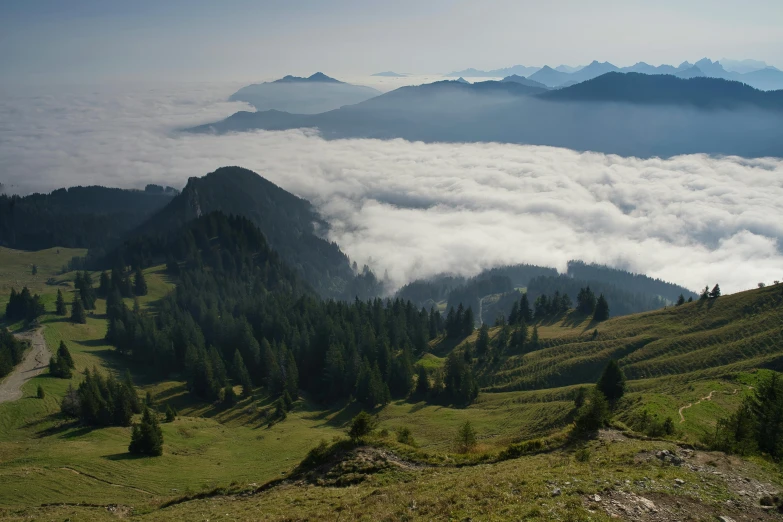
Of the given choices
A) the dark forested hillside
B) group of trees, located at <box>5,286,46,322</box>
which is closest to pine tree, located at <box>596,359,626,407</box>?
the dark forested hillside

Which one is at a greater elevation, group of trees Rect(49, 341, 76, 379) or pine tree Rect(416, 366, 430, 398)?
group of trees Rect(49, 341, 76, 379)

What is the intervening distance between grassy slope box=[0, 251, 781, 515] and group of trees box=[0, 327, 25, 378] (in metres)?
9.42

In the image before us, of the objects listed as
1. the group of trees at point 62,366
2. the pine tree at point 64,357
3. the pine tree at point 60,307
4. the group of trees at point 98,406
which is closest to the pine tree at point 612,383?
the group of trees at point 98,406

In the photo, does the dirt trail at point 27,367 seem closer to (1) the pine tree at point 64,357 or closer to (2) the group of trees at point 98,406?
(1) the pine tree at point 64,357

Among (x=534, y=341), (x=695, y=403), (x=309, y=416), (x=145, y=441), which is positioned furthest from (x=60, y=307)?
(x=695, y=403)

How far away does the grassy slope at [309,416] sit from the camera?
175 feet

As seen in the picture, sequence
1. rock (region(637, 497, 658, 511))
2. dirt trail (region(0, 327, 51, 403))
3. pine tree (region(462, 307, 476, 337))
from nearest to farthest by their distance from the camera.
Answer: rock (region(637, 497, 658, 511)) → dirt trail (region(0, 327, 51, 403)) → pine tree (region(462, 307, 476, 337))

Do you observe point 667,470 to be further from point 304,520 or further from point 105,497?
point 105,497

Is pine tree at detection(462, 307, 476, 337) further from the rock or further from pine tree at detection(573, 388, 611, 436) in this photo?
the rock

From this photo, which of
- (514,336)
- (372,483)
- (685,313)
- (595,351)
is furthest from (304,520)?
A: (685,313)

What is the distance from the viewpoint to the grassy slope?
53.3 m

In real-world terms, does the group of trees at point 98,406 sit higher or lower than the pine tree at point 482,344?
higher

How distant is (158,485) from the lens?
54.2 meters

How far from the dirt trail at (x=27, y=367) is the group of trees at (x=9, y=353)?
1.31 m
